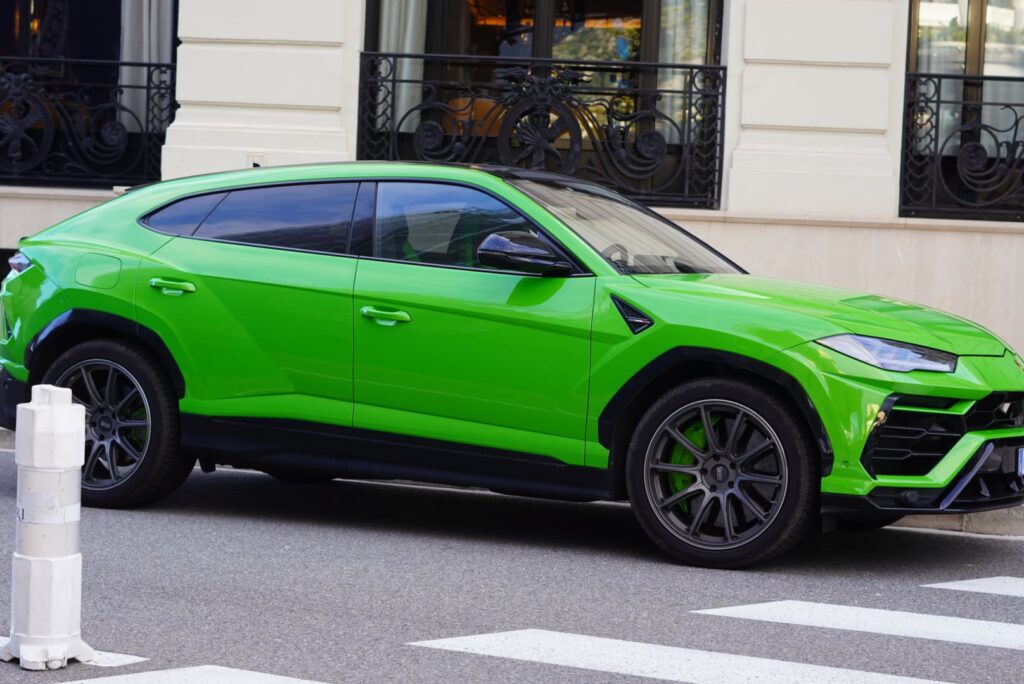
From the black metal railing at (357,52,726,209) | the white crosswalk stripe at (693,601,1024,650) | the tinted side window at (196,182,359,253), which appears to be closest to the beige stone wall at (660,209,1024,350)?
the black metal railing at (357,52,726,209)

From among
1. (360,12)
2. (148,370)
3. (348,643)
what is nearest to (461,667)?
(348,643)

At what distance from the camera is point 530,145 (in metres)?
13.7

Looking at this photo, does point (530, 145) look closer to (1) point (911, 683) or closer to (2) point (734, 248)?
(2) point (734, 248)

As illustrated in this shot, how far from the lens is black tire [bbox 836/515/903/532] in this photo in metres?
6.52

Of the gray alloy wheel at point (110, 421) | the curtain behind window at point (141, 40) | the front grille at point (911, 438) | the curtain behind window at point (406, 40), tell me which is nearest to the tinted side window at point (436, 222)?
the gray alloy wheel at point (110, 421)

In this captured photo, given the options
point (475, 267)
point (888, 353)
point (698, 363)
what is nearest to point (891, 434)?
point (888, 353)

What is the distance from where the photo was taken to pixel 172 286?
7.45m

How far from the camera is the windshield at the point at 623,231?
702cm

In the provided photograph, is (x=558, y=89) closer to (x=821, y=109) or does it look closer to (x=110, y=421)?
(x=821, y=109)

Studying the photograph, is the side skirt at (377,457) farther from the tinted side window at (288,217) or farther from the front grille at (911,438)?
the front grille at (911,438)

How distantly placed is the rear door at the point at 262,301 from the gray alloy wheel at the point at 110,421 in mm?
305

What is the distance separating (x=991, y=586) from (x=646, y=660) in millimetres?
2082

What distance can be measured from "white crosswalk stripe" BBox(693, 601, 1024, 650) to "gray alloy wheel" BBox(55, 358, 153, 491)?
311 cm

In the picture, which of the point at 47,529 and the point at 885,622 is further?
the point at 885,622
